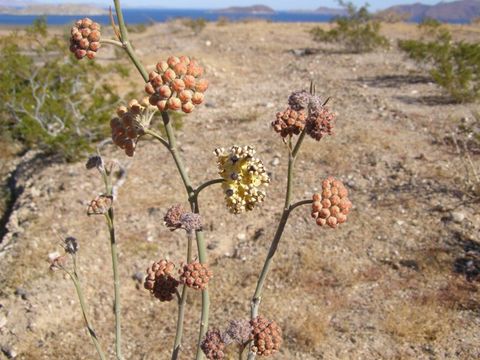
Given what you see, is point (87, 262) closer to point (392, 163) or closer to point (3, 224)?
point (3, 224)

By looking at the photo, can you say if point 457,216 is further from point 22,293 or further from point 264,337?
point 22,293

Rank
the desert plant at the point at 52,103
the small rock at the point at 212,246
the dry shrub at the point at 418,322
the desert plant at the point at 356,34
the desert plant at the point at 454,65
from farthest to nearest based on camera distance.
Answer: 1. the desert plant at the point at 356,34
2. the desert plant at the point at 454,65
3. the desert plant at the point at 52,103
4. the small rock at the point at 212,246
5. the dry shrub at the point at 418,322

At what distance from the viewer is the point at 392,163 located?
733cm

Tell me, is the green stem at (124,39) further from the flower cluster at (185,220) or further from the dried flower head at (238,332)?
the dried flower head at (238,332)

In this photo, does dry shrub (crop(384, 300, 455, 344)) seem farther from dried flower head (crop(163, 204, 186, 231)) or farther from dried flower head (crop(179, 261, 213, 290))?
dried flower head (crop(163, 204, 186, 231))

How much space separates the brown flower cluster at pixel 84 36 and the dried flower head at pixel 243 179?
61 cm

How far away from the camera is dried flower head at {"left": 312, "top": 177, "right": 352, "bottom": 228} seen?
1650 mm

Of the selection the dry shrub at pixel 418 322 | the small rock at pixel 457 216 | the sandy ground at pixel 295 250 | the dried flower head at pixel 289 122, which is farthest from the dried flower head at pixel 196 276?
the small rock at pixel 457 216

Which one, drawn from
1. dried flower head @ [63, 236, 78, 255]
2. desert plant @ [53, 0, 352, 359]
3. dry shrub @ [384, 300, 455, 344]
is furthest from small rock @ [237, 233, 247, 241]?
desert plant @ [53, 0, 352, 359]

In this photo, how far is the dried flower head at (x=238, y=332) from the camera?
1.74 m

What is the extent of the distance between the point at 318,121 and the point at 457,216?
462cm

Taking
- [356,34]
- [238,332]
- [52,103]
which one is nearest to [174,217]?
[238,332]

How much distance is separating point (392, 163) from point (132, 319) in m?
4.49

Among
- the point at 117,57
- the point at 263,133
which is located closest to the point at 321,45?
the point at 117,57
